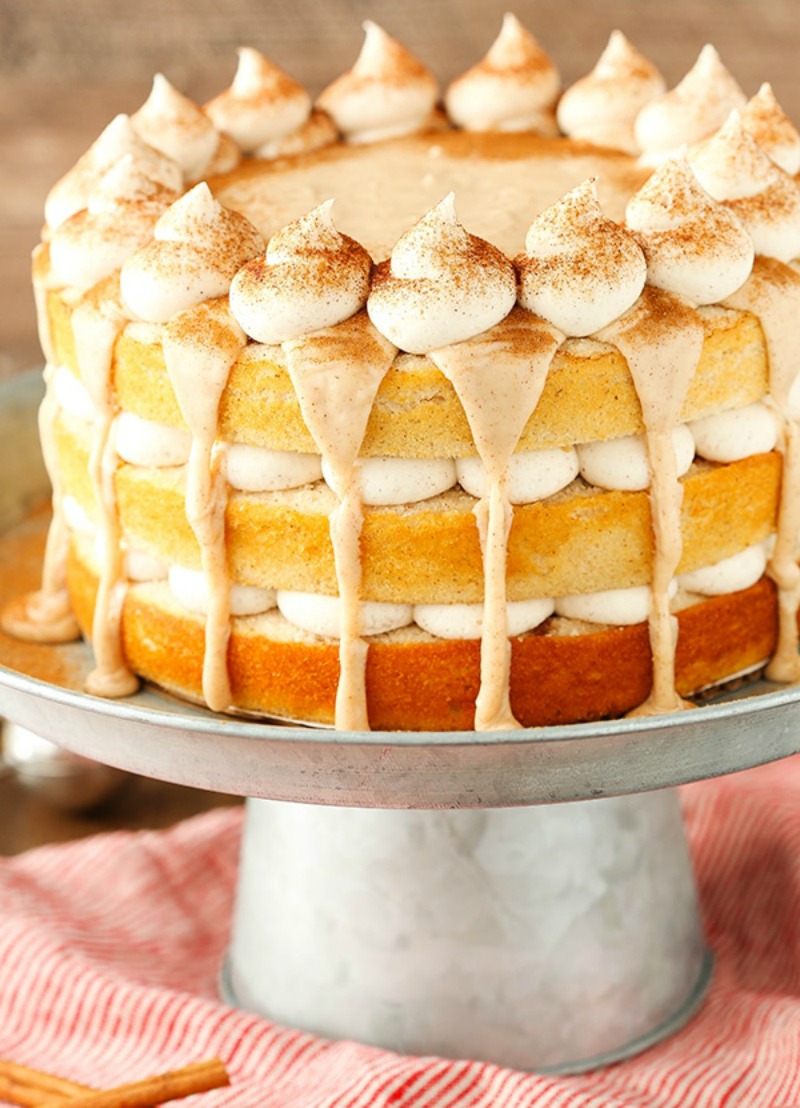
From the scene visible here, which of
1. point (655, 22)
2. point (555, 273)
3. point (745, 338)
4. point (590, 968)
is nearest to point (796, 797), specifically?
point (590, 968)

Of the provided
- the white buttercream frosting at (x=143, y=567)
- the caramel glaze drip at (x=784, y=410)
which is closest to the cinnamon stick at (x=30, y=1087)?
the white buttercream frosting at (x=143, y=567)

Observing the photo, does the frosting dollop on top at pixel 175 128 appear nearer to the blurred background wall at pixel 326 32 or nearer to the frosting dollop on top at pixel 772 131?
the frosting dollop on top at pixel 772 131

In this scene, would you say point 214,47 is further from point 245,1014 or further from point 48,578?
point 245,1014

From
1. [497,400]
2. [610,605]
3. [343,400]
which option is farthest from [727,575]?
[343,400]

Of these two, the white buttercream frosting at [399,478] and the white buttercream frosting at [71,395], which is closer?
the white buttercream frosting at [399,478]

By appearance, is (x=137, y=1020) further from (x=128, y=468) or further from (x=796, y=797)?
(x=796, y=797)

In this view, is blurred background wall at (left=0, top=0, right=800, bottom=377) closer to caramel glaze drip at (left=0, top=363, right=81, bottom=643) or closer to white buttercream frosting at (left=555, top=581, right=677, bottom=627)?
caramel glaze drip at (left=0, top=363, right=81, bottom=643)
